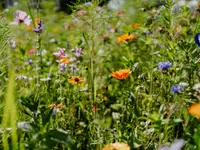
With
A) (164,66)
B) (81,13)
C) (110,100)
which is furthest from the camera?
(110,100)

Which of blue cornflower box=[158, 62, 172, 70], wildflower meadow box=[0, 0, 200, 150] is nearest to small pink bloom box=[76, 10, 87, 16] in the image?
wildflower meadow box=[0, 0, 200, 150]

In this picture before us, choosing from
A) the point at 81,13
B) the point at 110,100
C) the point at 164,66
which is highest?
the point at 81,13

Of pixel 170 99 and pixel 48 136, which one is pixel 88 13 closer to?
pixel 170 99

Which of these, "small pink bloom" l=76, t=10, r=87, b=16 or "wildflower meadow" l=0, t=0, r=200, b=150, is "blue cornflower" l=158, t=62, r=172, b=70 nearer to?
"wildflower meadow" l=0, t=0, r=200, b=150

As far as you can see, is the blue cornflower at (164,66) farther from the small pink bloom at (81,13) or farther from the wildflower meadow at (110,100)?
the small pink bloom at (81,13)

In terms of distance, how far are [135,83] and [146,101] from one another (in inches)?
6.2

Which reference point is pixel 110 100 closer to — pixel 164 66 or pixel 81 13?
pixel 81 13

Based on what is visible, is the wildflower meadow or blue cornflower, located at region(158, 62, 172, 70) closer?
the wildflower meadow

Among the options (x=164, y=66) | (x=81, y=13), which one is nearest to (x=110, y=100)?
(x=81, y=13)

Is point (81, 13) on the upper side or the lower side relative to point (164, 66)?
upper

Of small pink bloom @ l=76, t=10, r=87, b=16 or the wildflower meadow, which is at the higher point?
small pink bloom @ l=76, t=10, r=87, b=16

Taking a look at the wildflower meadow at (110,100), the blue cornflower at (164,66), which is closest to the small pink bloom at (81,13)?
the wildflower meadow at (110,100)

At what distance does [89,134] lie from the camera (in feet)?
5.40

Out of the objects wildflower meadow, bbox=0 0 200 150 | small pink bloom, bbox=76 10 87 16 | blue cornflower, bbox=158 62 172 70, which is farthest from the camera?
small pink bloom, bbox=76 10 87 16
